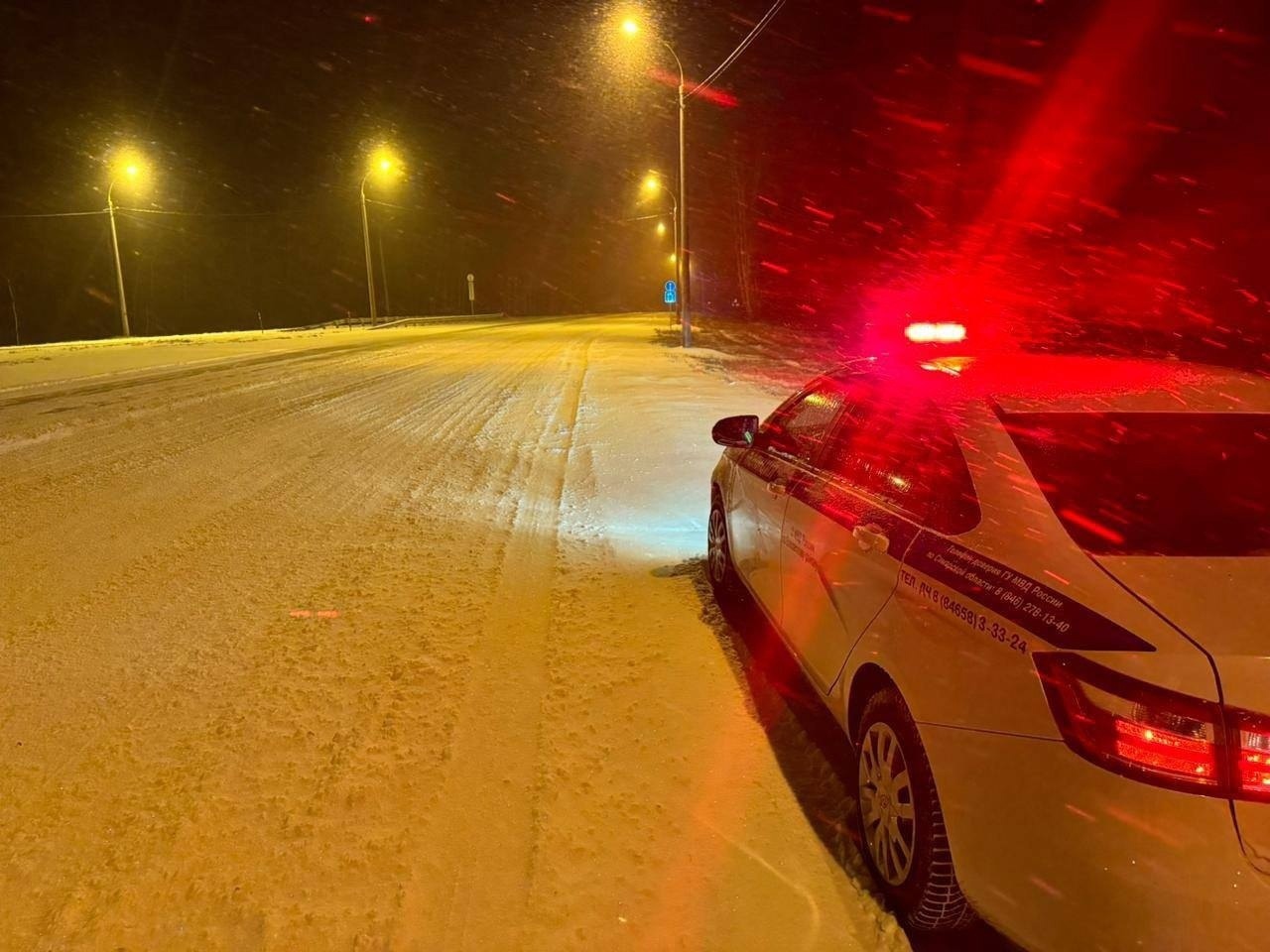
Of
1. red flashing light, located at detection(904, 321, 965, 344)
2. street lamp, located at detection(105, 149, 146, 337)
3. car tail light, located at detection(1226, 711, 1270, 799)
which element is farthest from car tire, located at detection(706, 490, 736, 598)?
street lamp, located at detection(105, 149, 146, 337)

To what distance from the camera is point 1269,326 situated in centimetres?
1670

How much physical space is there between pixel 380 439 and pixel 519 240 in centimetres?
10301

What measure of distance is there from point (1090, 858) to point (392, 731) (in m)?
2.66

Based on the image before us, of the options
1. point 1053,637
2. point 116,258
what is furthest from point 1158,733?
Result: point 116,258

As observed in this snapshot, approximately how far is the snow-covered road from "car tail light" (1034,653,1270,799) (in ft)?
3.26

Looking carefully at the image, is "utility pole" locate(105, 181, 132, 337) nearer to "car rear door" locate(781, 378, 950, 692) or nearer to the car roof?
"car rear door" locate(781, 378, 950, 692)

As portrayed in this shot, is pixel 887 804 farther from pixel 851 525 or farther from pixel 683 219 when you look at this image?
pixel 683 219

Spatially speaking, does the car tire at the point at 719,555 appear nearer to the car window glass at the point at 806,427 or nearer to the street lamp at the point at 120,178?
the car window glass at the point at 806,427

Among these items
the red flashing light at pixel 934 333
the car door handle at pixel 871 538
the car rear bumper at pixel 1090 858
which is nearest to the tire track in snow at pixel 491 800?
the car rear bumper at pixel 1090 858

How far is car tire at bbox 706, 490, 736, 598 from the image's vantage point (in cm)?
500

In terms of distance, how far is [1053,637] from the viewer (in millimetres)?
2047

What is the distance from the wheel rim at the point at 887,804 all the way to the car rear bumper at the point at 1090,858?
30 centimetres

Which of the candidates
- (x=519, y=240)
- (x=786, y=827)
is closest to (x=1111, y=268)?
(x=786, y=827)

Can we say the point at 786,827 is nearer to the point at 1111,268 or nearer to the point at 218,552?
the point at 218,552
